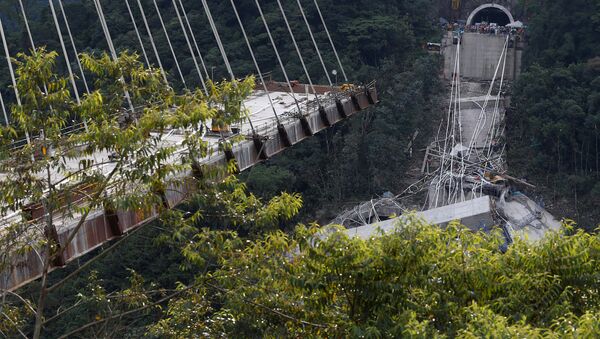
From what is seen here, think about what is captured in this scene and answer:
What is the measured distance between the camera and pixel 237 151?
13.3 metres

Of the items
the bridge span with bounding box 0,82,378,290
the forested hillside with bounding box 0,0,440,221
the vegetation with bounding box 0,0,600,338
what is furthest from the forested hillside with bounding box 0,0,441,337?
the vegetation with bounding box 0,0,600,338

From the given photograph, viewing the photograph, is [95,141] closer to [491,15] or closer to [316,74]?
[316,74]

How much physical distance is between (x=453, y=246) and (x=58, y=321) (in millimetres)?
14506

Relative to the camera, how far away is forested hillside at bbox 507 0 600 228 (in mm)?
26547

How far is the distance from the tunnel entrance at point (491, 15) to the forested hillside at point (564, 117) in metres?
5.56

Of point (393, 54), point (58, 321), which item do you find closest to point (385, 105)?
point (393, 54)

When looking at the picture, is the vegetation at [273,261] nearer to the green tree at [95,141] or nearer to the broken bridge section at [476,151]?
the green tree at [95,141]

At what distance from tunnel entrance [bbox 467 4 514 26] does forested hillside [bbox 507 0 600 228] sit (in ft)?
18.2

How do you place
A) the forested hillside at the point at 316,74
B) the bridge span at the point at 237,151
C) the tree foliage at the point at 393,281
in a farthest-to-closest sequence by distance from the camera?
A: the forested hillside at the point at 316,74 < the bridge span at the point at 237,151 < the tree foliage at the point at 393,281

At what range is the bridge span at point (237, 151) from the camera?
880cm

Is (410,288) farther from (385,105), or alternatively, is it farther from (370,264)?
(385,105)

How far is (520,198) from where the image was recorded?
1030 inches

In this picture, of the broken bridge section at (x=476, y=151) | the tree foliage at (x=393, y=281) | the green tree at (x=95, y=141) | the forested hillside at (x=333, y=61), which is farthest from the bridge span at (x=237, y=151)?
the forested hillside at (x=333, y=61)

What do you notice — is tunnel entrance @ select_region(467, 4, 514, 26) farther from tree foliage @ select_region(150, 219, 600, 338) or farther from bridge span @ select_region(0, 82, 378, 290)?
tree foliage @ select_region(150, 219, 600, 338)
